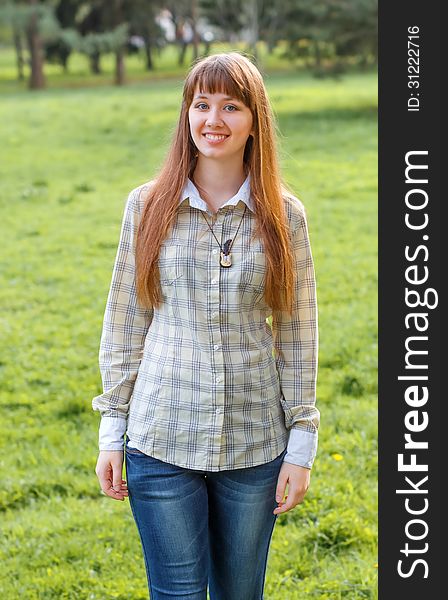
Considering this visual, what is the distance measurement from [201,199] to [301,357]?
0.50m

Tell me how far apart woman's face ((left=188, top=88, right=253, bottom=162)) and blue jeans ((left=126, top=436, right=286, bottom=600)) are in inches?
32.2

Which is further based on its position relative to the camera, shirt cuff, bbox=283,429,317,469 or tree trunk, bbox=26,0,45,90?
tree trunk, bbox=26,0,45,90

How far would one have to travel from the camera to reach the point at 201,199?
251cm

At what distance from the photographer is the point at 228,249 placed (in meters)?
2.49

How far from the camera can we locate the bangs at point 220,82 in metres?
2.42

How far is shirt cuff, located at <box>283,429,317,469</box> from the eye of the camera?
2553mm

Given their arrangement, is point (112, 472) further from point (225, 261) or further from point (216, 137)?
point (216, 137)

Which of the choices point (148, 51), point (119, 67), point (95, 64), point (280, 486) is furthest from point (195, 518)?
point (148, 51)

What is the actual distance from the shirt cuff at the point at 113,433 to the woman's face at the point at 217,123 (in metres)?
0.75

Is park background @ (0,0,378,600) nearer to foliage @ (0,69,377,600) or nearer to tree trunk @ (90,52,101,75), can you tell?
foliage @ (0,69,377,600)

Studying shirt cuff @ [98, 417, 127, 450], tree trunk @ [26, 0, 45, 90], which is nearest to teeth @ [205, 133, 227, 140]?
shirt cuff @ [98, 417, 127, 450]

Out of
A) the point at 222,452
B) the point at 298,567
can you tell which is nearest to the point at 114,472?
the point at 222,452

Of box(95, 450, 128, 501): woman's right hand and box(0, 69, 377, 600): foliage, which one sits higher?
box(95, 450, 128, 501): woman's right hand

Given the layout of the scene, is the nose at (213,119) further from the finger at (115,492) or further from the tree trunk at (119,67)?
the tree trunk at (119,67)
